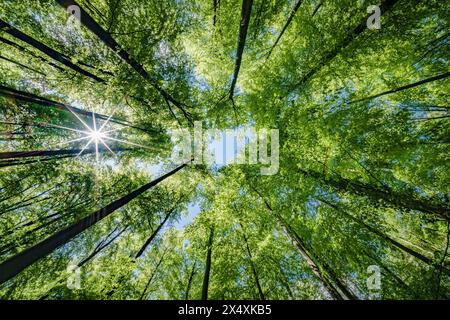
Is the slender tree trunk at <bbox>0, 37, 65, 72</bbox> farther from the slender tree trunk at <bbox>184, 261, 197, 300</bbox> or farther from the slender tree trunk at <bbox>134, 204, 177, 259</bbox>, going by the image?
the slender tree trunk at <bbox>184, 261, 197, 300</bbox>

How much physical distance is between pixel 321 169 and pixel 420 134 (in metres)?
2.64

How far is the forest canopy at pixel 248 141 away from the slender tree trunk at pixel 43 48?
0.04 metres

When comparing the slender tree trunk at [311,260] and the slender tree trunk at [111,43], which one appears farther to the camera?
the slender tree trunk at [311,260]

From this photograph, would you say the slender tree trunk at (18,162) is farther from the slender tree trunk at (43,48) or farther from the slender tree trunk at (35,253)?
the slender tree trunk at (35,253)

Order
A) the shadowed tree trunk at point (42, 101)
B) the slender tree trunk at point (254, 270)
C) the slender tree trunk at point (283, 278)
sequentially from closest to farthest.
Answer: the shadowed tree trunk at point (42, 101) < the slender tree trunk at point (254, 270) < the slender tree trunk at point (283, 278)

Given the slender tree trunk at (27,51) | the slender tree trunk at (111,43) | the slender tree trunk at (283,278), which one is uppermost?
the slender tree trunk at (27,51)

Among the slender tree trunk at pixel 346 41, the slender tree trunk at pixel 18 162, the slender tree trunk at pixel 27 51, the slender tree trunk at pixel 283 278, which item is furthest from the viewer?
the slender tree trunk at pixel 283 278

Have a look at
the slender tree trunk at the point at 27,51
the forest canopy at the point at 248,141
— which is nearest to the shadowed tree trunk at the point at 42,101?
Result: the forest canopy at the point at 248,141

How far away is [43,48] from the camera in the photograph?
509cm

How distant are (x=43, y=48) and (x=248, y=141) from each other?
8.12 metres

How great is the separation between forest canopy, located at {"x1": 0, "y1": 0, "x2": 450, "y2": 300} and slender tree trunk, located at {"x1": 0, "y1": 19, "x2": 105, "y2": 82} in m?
0.04

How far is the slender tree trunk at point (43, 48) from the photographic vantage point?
14.5 feet

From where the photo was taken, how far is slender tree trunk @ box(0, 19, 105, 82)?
442 centimetres
